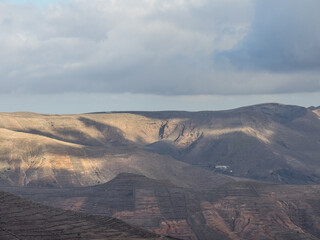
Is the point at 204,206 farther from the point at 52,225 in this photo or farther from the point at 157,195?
the point at 52,225

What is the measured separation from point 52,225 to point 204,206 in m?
48.3

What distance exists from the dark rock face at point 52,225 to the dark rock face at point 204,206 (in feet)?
80.3

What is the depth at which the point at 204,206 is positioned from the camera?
383ft

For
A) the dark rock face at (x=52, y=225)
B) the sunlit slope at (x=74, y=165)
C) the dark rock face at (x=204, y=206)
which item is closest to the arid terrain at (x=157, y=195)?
the dark rock face at (x=204, y=206)

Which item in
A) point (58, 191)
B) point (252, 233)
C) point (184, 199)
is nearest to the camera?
point (252, 233)

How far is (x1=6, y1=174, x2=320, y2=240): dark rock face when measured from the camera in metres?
104

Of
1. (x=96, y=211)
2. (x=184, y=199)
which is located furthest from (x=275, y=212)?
(x=96, y=211)

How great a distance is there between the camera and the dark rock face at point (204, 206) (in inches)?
4104

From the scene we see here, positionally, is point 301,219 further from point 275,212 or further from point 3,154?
point 3,154

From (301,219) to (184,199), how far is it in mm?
26384

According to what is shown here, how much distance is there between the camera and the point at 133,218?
356 feet

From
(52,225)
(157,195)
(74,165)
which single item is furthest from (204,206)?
(74,165)

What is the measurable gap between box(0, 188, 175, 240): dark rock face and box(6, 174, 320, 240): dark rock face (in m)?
24.5

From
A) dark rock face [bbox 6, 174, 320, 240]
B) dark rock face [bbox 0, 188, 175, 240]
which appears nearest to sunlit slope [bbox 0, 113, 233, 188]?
dark rock face [bbox 6, 174, 320, 240]
